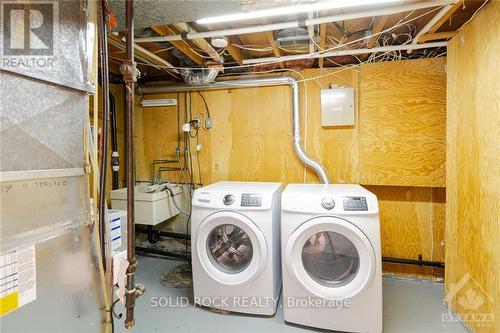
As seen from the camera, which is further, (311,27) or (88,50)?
(311,27)

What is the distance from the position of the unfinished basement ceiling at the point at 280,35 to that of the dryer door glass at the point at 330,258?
154cm

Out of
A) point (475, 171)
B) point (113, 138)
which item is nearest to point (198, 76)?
point (113, 138)

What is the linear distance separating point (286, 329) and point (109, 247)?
1471mm

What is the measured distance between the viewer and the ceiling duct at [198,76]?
8.97 ft

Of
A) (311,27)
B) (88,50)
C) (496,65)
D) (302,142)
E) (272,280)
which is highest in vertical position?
(311,27)

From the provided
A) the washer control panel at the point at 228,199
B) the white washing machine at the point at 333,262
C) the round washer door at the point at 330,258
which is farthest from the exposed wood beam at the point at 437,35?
the washer control panel at the point at 228,199

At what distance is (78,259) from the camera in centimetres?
93

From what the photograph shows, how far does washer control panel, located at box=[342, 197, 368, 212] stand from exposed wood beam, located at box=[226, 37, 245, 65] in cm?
158

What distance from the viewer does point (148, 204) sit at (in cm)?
267

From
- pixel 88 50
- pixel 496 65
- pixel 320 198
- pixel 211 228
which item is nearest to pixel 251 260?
pixel 211 228

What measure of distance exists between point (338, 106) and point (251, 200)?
1.34 metres

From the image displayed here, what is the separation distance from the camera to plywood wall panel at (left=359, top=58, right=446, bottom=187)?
238cm

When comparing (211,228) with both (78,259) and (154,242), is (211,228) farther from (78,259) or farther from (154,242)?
(154,242)

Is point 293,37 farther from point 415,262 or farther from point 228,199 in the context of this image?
point 415,262
